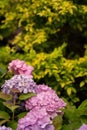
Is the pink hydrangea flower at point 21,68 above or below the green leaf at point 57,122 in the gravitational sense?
above

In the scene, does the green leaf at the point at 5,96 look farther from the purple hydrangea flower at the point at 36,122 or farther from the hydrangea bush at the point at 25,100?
the purple hydrangea flower at the point at 36,122

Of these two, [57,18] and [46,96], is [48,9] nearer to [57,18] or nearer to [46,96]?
[57,18]

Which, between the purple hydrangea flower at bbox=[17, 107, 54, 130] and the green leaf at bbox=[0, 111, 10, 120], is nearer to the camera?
the purple hydrangea flower at bbox=[17, 107, 54, 130]

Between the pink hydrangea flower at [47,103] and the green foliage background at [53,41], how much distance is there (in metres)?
1.29

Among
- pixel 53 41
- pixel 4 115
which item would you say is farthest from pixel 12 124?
pixel 53 41

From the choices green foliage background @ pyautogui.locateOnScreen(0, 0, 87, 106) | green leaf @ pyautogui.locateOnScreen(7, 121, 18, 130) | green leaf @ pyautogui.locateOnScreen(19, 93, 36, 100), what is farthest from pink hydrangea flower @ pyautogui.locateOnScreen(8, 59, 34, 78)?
green foliage background @ pyautogui.locateOnScreen(0, 0, 87, 106)

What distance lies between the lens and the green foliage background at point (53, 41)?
12.6 feet

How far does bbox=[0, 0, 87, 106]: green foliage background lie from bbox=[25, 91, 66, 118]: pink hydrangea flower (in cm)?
129

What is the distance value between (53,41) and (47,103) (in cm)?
209

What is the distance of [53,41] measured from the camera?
4.45 m

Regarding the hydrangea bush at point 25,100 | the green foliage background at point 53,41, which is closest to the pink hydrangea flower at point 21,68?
the hydrangea bush at point 25,100

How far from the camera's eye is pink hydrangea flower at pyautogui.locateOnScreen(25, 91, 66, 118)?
7.91 ft

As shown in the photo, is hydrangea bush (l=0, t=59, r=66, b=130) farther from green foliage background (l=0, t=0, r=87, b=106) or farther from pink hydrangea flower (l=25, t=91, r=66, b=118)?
green foliage background (l=0, t=0, r=87, b=106)

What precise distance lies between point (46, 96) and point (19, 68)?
0.51 m
